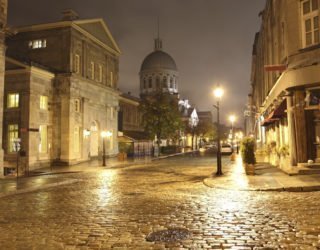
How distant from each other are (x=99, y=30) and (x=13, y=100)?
47.4ft

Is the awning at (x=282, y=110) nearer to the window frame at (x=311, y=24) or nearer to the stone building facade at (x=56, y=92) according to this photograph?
the window frame at (x=311, y=24)

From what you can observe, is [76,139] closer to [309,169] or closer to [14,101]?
[14,101]

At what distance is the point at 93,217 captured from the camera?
902 centimetres

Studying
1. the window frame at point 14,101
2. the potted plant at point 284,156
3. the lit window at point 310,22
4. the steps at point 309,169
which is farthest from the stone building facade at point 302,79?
the window frame at point 14,101

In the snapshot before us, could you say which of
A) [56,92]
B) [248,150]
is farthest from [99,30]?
[248,150]

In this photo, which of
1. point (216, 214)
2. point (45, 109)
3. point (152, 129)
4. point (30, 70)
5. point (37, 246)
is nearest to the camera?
point (37, 246)

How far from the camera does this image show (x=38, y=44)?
115 feet

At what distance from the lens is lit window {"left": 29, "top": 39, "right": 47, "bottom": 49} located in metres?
34.5

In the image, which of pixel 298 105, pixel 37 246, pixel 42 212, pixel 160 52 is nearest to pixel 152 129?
pixel 298 105

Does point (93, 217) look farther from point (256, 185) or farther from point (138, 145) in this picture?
point (138, 145)

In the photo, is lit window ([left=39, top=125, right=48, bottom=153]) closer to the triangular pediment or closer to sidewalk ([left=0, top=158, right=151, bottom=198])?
sidewalk ([left=0, top=158, right=151, bottom=198])

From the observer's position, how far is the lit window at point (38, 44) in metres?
34.5

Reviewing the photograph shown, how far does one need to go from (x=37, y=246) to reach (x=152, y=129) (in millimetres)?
44909

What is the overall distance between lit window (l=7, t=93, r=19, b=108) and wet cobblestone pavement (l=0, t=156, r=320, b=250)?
18.8 m
